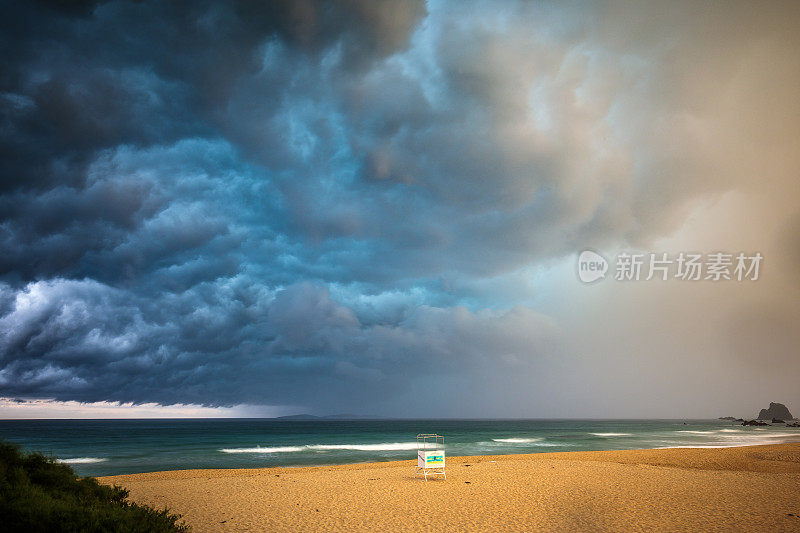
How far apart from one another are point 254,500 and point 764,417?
226178mm

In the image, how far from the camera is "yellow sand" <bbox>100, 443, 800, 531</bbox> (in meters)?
9.70

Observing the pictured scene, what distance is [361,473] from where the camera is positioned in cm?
1841

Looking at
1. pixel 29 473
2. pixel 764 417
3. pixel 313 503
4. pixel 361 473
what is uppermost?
pixel 29 473

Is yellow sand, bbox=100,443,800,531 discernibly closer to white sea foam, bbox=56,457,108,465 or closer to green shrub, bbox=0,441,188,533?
green shrub, bbox=0,441,188,533

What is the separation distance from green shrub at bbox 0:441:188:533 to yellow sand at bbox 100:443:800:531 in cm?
272

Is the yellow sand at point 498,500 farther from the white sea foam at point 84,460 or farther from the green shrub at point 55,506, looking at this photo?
the white sea foam at point 84,460

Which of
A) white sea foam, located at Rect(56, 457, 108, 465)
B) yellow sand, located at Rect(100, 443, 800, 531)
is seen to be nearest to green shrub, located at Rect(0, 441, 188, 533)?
yellow sand, located at Rect(100, 443, 800, 531)

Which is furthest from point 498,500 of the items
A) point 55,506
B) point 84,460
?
point 84,460

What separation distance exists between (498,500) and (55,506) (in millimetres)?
10402

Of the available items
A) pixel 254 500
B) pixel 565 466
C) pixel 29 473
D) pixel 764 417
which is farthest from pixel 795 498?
pixel 764 417

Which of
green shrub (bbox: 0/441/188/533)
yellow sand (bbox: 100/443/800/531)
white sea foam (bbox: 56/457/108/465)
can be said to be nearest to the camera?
green shrub (bbox: 0/441/188/533)

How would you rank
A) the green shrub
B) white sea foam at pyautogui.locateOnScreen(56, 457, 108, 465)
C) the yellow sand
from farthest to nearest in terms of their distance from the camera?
white sea foam at pyautogui.locateOnScreen(56, 457, 108, 465) → the yellow sand → the green shrub

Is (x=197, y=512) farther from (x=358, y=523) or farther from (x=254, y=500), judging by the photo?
(x=358, y=523)

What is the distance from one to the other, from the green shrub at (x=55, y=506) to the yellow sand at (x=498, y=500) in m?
2.72
